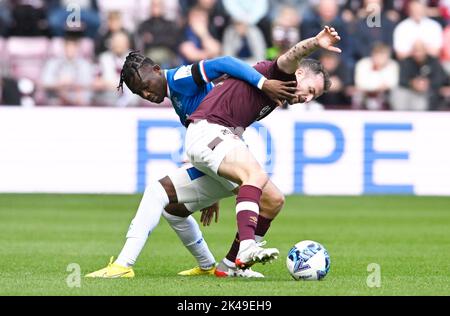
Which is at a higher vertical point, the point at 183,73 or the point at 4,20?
the point at 183,73

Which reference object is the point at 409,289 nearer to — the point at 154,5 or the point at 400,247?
the point at 400,247

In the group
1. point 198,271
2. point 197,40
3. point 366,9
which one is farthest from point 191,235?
point 366,9

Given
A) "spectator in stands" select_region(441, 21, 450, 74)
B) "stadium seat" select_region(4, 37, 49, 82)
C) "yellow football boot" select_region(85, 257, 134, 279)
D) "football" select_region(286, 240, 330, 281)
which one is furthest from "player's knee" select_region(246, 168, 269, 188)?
"spectator in stands" select_region(441, 21, 450, 74)

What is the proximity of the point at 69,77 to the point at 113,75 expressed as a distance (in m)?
0.76

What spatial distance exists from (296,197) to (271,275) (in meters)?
9.48

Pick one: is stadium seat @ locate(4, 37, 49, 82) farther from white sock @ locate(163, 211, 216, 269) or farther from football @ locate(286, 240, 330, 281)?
football @ locate(286, 240, 330, 281)

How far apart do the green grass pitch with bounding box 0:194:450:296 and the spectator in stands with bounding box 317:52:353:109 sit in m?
2.08

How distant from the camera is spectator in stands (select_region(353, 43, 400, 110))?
2120 cm

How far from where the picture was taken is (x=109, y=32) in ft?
68.8

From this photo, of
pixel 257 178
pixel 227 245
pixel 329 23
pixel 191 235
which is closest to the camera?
pixel 257 178

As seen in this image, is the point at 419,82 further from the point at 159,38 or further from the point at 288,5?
the point at 159,38

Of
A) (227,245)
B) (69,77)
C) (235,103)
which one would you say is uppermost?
(235,103)
